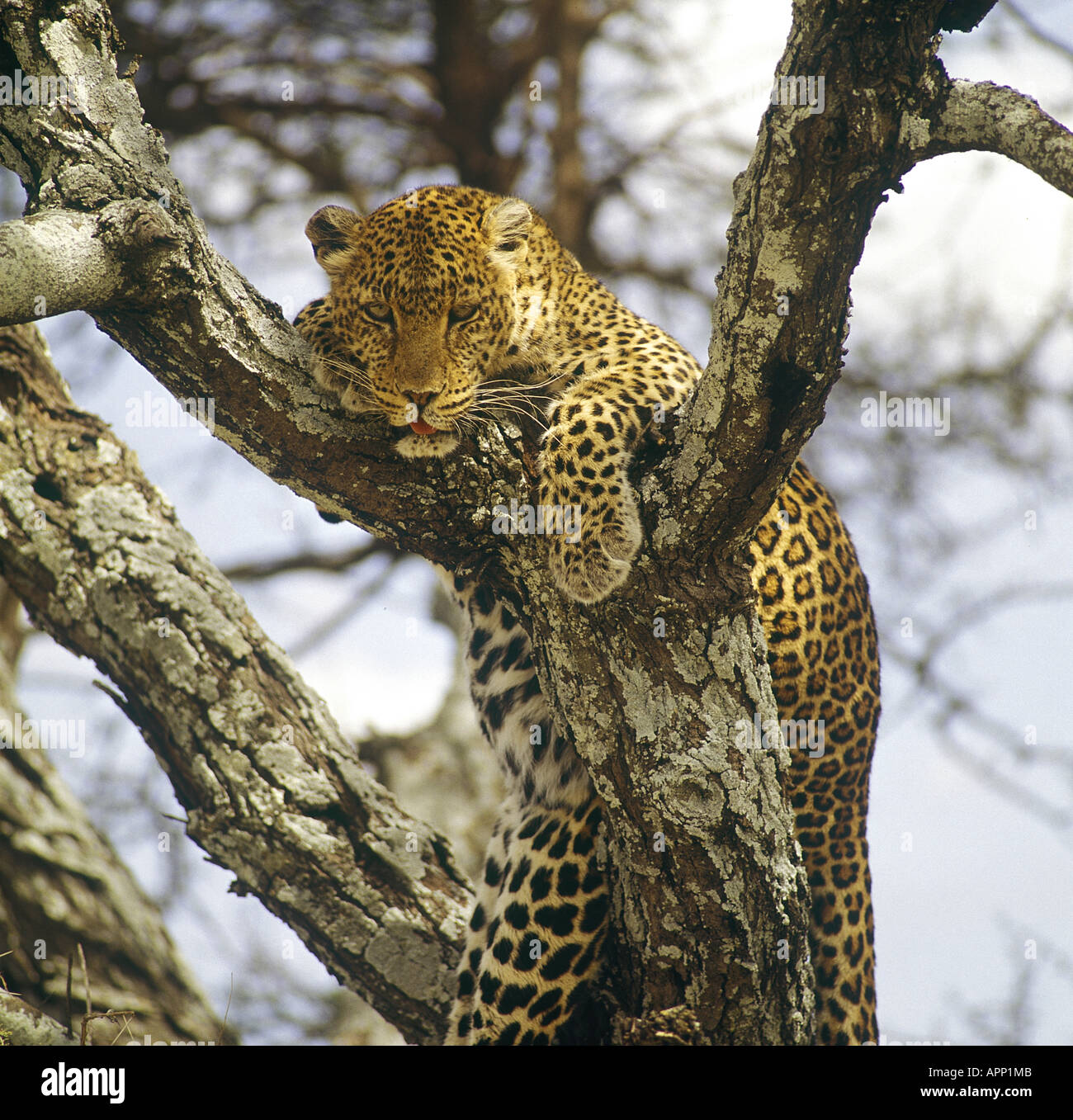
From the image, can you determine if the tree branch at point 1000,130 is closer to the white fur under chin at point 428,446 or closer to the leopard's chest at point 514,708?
the white fur under chin at point 428,446

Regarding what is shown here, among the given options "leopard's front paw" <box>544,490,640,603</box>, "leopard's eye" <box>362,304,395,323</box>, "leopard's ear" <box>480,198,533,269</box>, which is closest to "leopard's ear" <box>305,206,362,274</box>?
"leopard's eye" <box>362,304,395,323</box>

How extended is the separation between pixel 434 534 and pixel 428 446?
0.31m

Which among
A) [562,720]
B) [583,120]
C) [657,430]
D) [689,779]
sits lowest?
[689,779]

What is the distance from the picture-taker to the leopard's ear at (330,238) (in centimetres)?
493

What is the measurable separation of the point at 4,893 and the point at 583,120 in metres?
7.97

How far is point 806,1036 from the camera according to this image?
13.3 feet

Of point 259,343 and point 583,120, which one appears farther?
point 583,120

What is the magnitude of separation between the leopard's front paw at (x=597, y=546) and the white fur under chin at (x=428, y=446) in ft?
1.47

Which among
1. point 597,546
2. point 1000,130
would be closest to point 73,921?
point 597,546

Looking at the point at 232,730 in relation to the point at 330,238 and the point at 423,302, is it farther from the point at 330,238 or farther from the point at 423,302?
the point at 330,238

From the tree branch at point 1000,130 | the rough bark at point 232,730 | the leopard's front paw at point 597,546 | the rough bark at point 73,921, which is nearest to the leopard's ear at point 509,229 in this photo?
the leopard's front paw at point 597,546

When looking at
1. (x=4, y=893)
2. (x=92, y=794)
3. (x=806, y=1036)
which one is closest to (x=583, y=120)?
(x=92, y=794)
